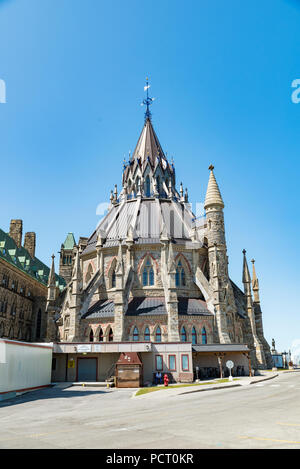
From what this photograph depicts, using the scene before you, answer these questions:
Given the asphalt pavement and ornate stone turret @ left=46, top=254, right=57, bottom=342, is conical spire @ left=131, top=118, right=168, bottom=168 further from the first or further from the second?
the asphalt pavement

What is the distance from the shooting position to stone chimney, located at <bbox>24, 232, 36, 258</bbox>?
6969cm

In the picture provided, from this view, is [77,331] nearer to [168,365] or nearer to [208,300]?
[168,365]

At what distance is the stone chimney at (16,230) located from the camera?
62484mm

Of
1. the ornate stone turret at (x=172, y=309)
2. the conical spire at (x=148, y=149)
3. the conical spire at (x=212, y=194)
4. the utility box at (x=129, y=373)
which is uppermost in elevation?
the conical spire at (x=148, y=149)

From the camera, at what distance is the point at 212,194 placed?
1939 inches

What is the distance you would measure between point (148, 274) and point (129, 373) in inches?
630

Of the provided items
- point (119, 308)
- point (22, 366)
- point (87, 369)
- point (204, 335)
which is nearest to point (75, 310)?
point (119, 308)

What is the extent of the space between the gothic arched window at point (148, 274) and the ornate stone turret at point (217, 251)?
7.20m

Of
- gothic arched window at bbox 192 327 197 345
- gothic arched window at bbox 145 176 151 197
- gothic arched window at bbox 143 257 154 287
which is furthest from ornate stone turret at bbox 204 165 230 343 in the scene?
gothic arched window at bbox 145 176 151 197

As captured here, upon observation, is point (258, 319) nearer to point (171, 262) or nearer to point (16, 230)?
point (171, 262)

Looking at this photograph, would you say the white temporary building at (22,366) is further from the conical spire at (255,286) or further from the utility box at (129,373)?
the conical spire at (255,286)

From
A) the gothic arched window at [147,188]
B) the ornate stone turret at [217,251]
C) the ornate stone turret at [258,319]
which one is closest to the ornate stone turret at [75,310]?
the ornate stone turret at [217,251]

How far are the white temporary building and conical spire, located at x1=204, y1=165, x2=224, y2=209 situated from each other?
2725cm

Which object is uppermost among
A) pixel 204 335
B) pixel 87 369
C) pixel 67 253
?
pixel 67 253
